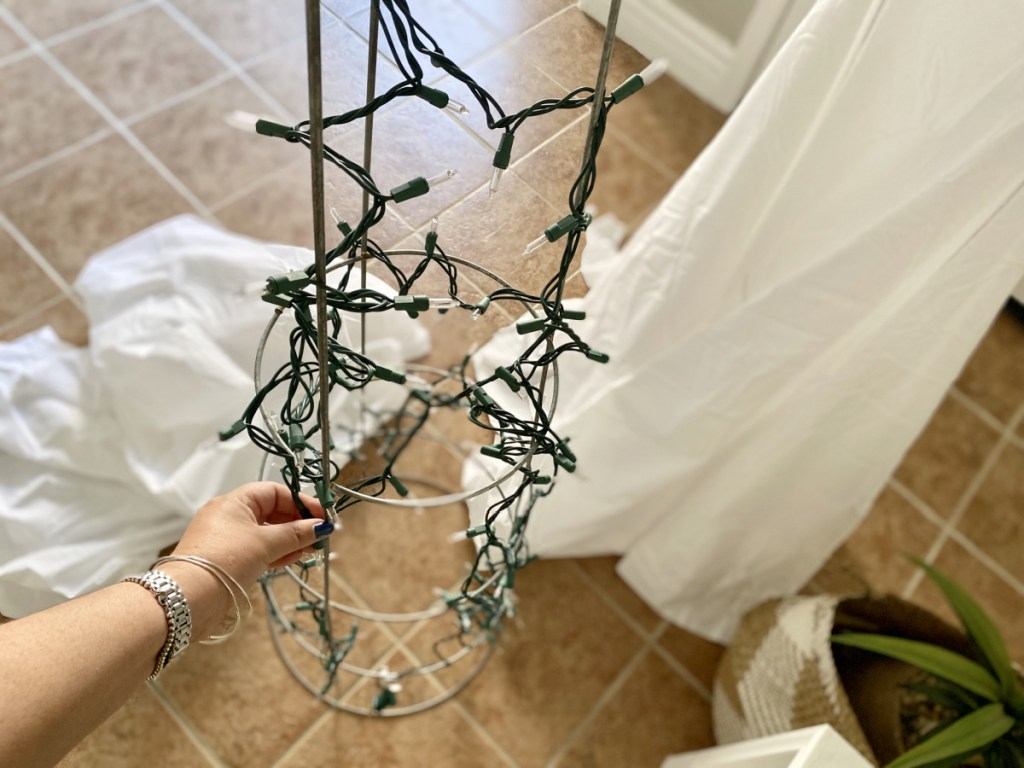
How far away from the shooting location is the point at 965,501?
4.81 feet

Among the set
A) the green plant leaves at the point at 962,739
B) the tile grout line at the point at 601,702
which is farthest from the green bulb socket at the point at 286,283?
the tile grout line at the point at 601,702

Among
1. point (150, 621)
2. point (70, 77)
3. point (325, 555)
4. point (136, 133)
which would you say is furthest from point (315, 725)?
point (70, 77)

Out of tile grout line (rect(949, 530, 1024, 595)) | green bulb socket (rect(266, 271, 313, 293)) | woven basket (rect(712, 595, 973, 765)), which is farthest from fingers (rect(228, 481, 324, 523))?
tile grout line (rect(949, 530, 1024, 595))

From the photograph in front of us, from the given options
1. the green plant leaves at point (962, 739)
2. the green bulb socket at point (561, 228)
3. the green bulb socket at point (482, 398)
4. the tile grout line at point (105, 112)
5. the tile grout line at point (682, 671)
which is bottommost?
the tile grout line at point (682, 671)

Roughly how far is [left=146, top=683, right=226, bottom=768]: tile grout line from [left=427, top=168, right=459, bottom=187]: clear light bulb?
0.82 m

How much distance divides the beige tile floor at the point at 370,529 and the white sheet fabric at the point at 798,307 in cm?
14

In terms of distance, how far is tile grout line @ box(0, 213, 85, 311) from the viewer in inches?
53.3

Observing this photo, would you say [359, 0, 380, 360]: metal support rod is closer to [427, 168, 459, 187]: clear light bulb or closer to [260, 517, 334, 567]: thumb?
[427, 168, 459, 187]: clear light bulb

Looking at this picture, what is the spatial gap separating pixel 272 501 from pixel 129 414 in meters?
0.55

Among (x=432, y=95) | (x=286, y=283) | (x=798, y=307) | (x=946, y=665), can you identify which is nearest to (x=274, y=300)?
(x=286, y=283)

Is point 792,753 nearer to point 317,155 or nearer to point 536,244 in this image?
point 536,244

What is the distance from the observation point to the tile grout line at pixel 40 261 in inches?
53.3

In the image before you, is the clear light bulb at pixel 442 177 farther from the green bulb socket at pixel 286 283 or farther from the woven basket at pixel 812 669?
the woven basket at pixel 812 669

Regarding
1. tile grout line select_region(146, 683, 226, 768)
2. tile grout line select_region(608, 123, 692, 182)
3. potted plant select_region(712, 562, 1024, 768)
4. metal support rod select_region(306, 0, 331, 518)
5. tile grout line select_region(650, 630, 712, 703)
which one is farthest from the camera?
tile grout line select_region(608, 123, 692, 182)
